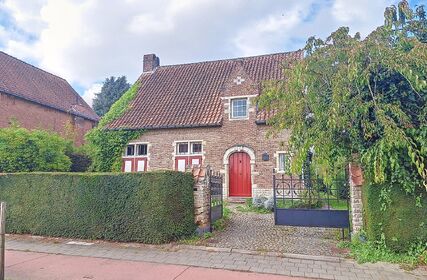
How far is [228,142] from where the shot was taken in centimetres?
1577

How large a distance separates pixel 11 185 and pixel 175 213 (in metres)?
5.39

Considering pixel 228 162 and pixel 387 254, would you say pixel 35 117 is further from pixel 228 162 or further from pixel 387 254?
pixel 387 254

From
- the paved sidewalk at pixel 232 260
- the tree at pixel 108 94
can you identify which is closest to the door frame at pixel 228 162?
the paved sidewalk at pixel 232 260

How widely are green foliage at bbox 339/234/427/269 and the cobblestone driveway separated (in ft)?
1.52

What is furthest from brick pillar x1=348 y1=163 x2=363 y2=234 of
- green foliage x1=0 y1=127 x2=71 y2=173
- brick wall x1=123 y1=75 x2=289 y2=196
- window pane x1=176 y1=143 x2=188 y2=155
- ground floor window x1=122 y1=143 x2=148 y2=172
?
ground floor window x1=122 y1=143 x2=148 y2=172

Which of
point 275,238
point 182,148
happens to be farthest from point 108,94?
point 275,238

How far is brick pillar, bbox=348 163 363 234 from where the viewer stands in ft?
23.2

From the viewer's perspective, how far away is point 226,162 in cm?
1573

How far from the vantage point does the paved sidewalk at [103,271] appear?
209 inches

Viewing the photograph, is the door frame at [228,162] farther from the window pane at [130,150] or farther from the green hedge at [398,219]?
the green hedge at [398,219]

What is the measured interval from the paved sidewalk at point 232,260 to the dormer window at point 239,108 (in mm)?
9678

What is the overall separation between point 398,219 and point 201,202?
4661 mm

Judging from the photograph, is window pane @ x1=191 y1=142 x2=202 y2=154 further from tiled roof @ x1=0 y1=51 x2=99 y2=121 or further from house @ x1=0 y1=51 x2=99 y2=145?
tiled roof @ x1=0 y1=51 x2=99 y2=121

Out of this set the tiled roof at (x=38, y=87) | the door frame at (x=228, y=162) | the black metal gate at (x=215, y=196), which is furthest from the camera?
the tiled roof at (x=38, y=87)
